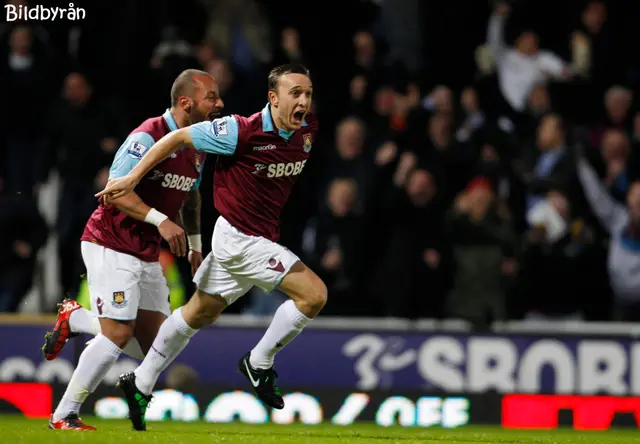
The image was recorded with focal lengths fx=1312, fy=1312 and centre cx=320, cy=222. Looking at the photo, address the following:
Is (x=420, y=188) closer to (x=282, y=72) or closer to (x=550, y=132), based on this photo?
(x=550, y=132)

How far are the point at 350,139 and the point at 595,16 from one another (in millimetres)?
3915

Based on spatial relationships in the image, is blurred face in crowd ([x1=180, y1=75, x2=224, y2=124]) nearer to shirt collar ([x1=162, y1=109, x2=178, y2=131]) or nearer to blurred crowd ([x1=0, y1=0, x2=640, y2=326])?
shirt collar ([x1=162, y1=109, x2=178, y2=131])

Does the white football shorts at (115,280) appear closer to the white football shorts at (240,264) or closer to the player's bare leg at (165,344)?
the player's bare leg at (165,344)

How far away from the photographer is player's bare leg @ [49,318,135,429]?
8836 mm

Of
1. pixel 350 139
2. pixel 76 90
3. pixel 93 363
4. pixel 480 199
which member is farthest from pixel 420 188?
pixel 93 363

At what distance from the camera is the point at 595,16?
15797 millimetres

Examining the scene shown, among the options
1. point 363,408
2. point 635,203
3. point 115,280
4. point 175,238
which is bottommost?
point 363,408

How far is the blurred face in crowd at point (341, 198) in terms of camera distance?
13.2 metres

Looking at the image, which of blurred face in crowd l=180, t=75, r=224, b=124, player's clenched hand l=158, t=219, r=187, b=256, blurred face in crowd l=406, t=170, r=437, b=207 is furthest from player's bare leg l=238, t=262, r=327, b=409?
blurred face in crowd l=406, t=170, r=437, b=207

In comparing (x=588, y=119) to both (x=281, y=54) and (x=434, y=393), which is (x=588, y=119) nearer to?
(x=281, y=54)

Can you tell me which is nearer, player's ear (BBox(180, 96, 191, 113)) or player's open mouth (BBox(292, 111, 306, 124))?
player's open mouth (BBox(292, 111, 306, 124))

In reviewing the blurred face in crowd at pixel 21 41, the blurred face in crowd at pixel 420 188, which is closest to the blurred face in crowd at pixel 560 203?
the blurred face in crowd at pixel 420 188

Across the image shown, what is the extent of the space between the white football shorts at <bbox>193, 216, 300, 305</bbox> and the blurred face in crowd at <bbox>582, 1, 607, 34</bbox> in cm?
824

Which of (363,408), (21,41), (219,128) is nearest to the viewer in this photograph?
(219,128)
